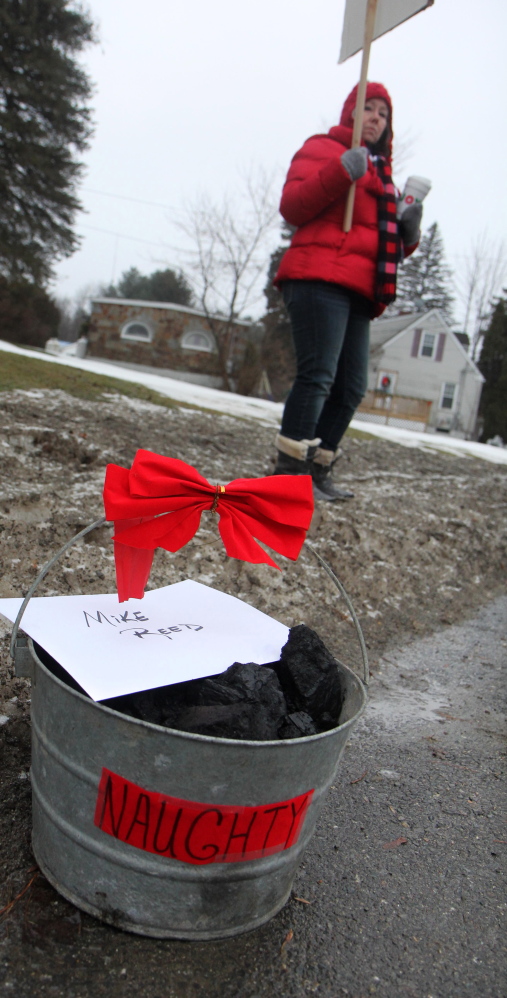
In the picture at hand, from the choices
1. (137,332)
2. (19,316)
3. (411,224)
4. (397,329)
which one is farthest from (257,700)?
(397,329)

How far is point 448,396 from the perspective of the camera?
31.9 m

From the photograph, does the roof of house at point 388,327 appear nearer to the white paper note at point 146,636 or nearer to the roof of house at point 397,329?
the roof of house at point 397,329

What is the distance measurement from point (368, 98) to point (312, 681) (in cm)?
319

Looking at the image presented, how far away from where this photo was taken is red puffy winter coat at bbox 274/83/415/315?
314 centimetres

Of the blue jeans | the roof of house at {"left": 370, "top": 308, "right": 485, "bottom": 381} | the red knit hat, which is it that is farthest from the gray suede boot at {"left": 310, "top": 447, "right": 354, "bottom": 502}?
the roof of house at {"left": 370, "top": 308, "right": 485, "bottom": 381}

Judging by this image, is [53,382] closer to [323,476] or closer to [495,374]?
[323,476]

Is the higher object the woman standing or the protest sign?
the protest sign

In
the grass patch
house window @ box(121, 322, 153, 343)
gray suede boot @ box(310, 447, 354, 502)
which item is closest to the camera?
gray suede boot @ box(310, 447, 354, 502)

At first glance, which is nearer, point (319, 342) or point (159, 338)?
point (319, 342)

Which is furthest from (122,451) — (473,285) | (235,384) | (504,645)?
(473,285)

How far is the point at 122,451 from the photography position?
366 centimetres

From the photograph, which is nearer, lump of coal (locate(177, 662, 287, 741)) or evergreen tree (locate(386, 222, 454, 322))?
Result: lump of coal (locate(177, 662, 287, 741))

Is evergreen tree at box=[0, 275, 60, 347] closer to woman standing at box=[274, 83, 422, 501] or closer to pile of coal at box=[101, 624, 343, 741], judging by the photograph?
woman standing at box=[274, 83, 422, 501]

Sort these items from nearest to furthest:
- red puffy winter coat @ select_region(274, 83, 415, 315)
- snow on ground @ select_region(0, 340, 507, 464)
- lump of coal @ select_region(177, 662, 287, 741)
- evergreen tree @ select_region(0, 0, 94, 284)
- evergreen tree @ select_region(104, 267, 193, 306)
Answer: lump of coal @ select_region(177, 662, 287, 741), red puffy winter coat @ select_region(274, 83, 415, 315), snow on ground @ select_region(0, 340, 507, 464), evergreen tree @ select_region(0, 0, 94, 284), evergreen tree @ select_region(104, 267, 193, 306)
